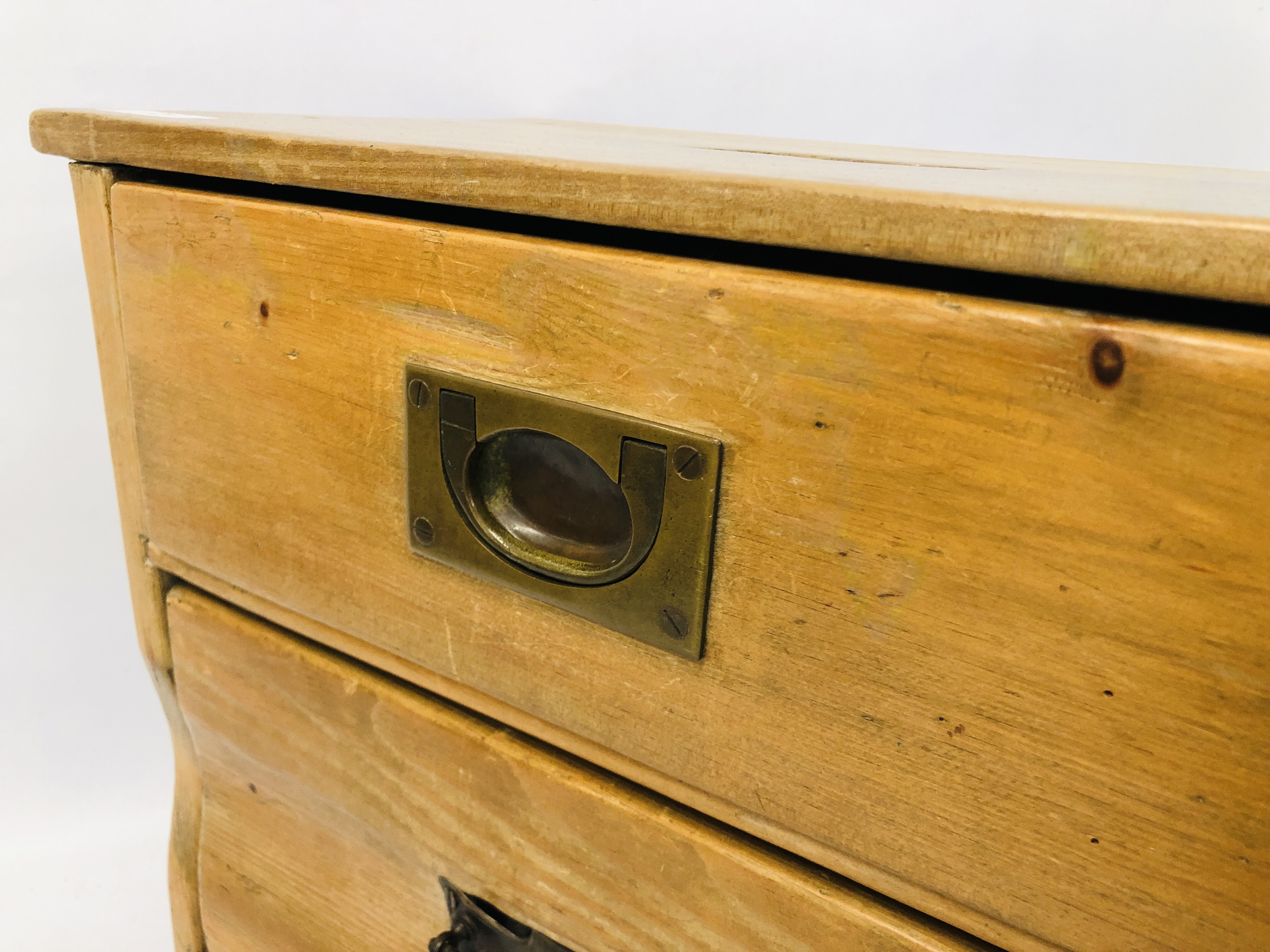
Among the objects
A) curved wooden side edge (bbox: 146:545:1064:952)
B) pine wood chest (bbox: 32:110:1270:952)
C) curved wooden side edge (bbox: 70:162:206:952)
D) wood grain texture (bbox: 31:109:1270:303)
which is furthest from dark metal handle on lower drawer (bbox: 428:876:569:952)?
wood grain texture (bbox: 31:109:1270:303)

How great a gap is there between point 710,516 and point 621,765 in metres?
0.14

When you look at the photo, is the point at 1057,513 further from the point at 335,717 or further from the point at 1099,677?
the point at 335,717

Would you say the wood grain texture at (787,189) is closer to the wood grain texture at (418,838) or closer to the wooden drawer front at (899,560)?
the wooden drawer front at (899,560)

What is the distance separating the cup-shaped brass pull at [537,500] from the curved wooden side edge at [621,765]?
85 mm

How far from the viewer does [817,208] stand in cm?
31

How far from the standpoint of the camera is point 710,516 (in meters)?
0.37

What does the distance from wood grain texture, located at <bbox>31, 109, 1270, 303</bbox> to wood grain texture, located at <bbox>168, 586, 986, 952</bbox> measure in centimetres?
25

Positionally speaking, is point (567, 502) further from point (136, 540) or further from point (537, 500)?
point (136, 540)

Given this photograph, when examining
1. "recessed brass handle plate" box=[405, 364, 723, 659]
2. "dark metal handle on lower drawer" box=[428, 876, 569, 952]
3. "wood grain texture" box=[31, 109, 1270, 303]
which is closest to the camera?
"wood grain texture" box=[31, 109, 1270, 303]

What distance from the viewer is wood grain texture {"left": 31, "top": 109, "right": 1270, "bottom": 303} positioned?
0.89 ft

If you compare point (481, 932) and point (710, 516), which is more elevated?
point (710, 516)

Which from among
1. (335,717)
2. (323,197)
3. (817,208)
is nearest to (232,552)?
(335,717)

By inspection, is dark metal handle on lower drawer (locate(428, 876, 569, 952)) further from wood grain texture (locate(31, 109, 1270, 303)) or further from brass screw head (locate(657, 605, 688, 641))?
wood grain texture (locate(31, 109, 1270, 303))

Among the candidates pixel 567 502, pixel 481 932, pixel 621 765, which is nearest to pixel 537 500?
pixel 567 502
